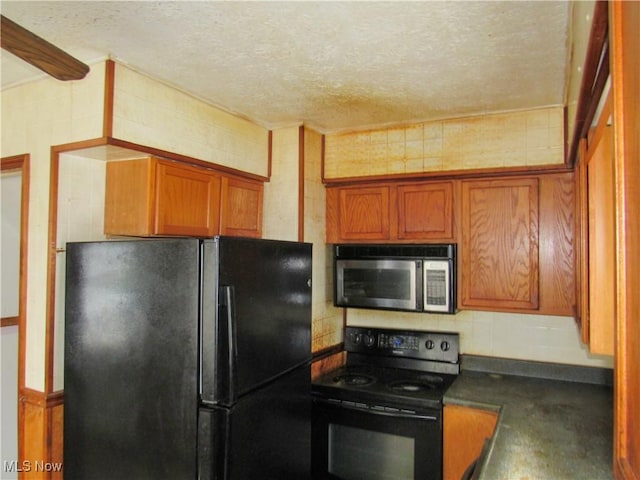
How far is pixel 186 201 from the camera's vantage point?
7.07ft

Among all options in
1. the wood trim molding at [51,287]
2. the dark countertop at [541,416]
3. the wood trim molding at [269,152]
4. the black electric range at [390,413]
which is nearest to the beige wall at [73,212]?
the wood trim molding at [51,287]

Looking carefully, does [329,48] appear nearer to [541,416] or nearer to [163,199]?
[163,199]

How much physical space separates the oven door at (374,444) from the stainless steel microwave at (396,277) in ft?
2.03

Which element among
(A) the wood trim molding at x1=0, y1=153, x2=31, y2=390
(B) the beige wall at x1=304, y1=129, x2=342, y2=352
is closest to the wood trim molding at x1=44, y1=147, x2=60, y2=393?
(A) the wood trim molding at x1=0, y1=153, x2=31, y2=390

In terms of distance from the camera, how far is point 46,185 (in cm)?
194

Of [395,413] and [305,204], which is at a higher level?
[305,204]

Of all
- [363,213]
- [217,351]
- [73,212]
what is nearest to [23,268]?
[73,212]

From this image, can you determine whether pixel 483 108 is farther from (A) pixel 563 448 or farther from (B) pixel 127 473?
(B) pixel 127 473

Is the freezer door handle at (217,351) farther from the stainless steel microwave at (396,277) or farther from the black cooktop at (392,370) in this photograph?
the stainless steel microwave at (396,277)

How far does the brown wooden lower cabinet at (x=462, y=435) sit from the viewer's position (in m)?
2.17

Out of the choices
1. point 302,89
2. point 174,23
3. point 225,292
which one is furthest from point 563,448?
point 174,23

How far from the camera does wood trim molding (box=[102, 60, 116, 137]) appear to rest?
5.81 feet

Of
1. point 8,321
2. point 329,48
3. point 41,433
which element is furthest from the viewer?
point 8,321

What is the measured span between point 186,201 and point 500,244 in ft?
5.64
